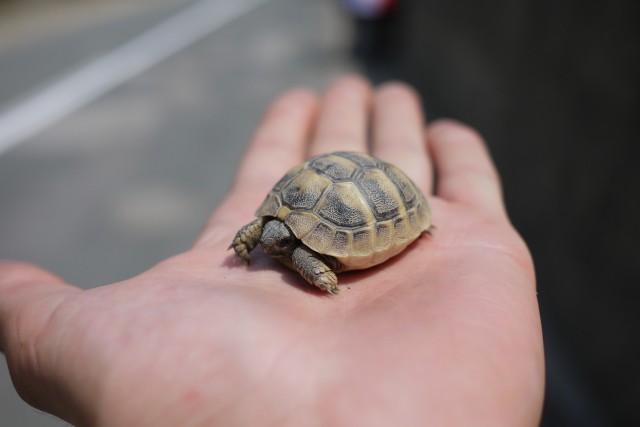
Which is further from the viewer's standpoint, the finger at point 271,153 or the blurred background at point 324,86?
the blurred background at point 324,86

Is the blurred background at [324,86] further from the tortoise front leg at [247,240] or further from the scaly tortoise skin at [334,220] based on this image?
the scaly tortoise skin at [334,220]

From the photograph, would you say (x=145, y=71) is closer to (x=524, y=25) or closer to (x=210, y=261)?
(x=524, y=25)

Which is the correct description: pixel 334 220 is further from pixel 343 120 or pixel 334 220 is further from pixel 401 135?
pixel 343 120

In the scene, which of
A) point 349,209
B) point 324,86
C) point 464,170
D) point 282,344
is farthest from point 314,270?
point 324,86

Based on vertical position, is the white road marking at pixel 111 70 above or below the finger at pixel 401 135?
below

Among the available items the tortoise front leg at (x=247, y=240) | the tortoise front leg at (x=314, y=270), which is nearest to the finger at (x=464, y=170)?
the tortoise front leg at (x=314, y=270)

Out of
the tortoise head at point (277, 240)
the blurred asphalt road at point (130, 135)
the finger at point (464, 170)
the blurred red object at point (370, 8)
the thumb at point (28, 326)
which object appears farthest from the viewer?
the blurred red object at point (370, 8)
